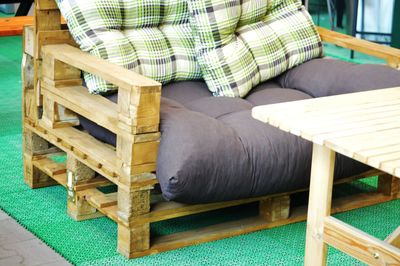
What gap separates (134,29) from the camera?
366 cm

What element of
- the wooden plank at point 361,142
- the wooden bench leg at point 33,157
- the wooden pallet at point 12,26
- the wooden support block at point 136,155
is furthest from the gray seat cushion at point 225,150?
the wooden pallet at point 12,26

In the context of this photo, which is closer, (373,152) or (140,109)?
(373,152)

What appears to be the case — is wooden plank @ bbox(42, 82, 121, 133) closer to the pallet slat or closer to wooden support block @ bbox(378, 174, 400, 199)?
the pallet slat

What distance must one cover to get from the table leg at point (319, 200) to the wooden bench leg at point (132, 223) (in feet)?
2.20

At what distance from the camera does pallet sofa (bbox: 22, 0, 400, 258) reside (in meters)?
3.09

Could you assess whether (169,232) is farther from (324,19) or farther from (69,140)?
(324,19)

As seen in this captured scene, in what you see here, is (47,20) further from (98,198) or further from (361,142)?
(361,142)

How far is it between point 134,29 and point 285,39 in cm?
72

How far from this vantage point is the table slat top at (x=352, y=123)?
7.69ft

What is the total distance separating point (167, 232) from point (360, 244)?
40.3 inches

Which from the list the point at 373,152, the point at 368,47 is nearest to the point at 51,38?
the point at 368,47

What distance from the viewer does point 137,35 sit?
11.9 feet

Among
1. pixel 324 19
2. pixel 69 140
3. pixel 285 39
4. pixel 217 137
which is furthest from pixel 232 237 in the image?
pixel 324 19

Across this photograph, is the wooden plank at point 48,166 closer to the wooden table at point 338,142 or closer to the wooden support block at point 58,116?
the wooden support block at point 58,116
